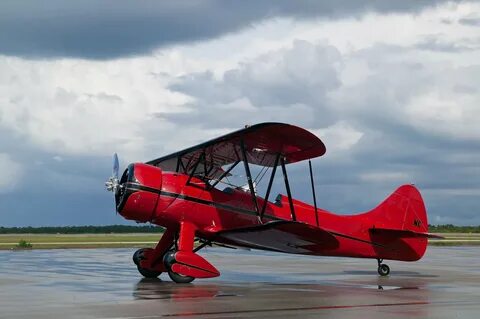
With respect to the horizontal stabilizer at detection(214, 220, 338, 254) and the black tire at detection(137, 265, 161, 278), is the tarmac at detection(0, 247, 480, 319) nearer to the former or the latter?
the black tire at detection(137, 265, 161, 278)

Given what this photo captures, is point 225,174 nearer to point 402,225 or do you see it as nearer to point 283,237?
point 283,237

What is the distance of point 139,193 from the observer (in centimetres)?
1645

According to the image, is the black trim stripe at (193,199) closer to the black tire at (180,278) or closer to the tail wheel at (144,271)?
the black tire at (180,278)

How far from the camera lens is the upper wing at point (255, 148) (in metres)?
15.7

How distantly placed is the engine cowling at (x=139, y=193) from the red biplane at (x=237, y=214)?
0.02 metres

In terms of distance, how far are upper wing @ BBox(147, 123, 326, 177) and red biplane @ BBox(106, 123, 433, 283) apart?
0.02 m

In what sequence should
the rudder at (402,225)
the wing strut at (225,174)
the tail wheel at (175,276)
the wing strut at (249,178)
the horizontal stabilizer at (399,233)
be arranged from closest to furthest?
the tail wheel at (175,276) → the wing strut at (249,178) → the wing strut at (225,174) → the horizontal stabilizer at (399,233) → the rudder at (402,225)

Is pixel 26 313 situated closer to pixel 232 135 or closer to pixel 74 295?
pixel 74 295

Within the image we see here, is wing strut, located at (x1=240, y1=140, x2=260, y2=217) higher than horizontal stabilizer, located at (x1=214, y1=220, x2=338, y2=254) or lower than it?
higher

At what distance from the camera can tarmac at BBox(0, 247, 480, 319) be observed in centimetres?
1089

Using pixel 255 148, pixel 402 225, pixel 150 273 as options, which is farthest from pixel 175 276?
pixel 402 225

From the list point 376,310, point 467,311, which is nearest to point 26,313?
point 376,310

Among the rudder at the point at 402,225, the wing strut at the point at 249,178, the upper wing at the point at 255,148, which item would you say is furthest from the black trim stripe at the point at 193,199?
the rudder at the point at 402,225

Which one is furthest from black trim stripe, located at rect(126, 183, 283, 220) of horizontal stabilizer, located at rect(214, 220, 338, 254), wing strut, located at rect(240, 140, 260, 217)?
horizontal stabilizer, located at rect(214, 220, 338, 254)
